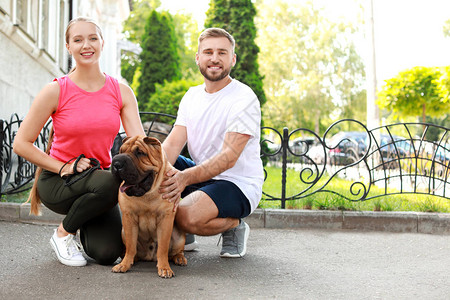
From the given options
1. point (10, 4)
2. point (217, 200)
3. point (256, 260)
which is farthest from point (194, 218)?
point (10, 4)

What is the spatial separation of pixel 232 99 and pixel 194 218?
39.1 inches

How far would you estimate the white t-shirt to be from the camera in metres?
3.73

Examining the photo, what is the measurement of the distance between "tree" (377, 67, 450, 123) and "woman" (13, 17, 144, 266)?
12.4 meters

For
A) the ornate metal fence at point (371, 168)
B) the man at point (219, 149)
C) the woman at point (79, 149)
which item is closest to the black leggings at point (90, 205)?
the woman at point (79, 149)

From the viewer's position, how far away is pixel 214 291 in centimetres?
302

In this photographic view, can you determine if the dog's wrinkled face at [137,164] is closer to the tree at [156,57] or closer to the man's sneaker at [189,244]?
the man's sneaker at [189,244]

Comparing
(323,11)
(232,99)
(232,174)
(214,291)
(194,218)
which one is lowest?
(214,291)

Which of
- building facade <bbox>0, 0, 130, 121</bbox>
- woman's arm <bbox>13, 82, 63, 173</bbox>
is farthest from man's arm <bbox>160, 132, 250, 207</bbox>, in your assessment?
building facade <bbox>0, 0, 130, 121</bbox>

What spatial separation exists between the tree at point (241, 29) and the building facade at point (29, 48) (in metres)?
4.04

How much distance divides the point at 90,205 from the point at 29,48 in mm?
5603

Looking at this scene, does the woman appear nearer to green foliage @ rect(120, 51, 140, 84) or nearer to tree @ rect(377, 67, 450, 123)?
tree @ rect(377, 67, 450, 123)

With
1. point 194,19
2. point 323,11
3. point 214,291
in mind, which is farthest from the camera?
point 194,19

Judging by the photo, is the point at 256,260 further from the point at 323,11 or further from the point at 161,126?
the point at 323,11

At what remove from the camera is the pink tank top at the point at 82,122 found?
11.4 ft
